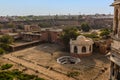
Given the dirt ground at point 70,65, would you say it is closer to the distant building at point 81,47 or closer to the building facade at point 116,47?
the distant building at point 81,47

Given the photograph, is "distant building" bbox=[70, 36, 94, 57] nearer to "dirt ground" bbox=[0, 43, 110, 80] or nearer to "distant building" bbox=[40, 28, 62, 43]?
"dirt ground" bbox=[0, 43, 110, 80]

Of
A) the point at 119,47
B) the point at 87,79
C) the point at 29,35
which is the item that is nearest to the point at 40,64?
the point at 87,79

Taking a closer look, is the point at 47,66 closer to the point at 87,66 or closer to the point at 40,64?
the point at 40,64

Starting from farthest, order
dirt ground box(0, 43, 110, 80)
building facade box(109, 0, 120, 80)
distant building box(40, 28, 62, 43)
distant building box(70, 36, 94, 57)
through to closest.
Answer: distant building box(40, 28, 62, 43) → distant building box(70, 36, 94, 57) → dirt ground box(0, 43, 110, 80) → building facade box(109, 0, 120, 80)

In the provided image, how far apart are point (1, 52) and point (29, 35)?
15564mm

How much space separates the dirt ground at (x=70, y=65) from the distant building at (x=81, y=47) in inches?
43.0

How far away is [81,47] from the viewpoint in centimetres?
3194

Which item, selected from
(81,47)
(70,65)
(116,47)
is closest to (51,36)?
(81,47)

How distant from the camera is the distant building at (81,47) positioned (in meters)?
31.9

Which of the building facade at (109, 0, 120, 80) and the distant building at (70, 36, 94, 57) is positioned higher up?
the building facade at (109, 0, 120, 80)

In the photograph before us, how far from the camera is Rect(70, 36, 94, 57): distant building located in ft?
105

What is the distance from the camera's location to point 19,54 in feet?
110

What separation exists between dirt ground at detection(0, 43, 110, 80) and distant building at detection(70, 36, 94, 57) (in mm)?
1091

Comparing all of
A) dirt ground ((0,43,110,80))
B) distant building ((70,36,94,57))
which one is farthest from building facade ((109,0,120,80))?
distant building ((70,36,94,57))
